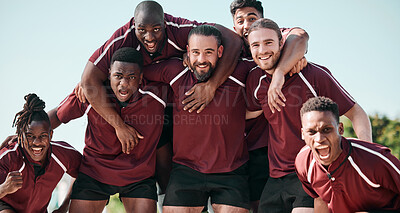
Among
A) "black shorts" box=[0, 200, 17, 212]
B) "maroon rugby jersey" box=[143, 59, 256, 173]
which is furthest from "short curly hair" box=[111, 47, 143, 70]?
"black shorts" box=[0, 200, 17, 212]

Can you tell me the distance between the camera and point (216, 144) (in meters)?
5.54

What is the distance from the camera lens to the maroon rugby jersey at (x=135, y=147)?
577cm

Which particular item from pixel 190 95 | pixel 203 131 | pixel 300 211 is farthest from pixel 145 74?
pixel 300 211

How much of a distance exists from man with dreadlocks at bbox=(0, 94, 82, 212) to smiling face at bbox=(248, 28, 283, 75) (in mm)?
2661

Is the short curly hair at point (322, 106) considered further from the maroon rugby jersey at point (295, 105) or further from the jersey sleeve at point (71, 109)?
the jersey sleeve at point (71, 109)

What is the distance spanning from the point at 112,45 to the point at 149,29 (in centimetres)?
52

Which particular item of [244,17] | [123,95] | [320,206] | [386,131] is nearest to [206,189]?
[320,206]

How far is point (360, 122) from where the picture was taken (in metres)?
5.16

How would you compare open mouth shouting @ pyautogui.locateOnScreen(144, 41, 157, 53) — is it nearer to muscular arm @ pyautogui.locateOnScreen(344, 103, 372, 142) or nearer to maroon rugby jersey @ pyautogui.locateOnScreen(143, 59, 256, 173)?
maroon rugby jersey @ pyautogui.locateOnScreen(143, 59, 256, 173)

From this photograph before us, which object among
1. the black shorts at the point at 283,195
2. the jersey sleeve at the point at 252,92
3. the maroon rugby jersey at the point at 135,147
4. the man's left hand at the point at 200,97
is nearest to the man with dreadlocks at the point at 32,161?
the maroon rugby jersey at the point at 135,147

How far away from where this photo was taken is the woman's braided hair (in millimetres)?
5656

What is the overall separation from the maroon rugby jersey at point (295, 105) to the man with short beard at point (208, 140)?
1.50 ft

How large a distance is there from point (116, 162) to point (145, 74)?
115 centimetres

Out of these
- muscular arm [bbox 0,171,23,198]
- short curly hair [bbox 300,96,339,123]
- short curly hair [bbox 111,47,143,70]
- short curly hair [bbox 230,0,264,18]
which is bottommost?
muscular arm [bbox 0,171,23,198]
